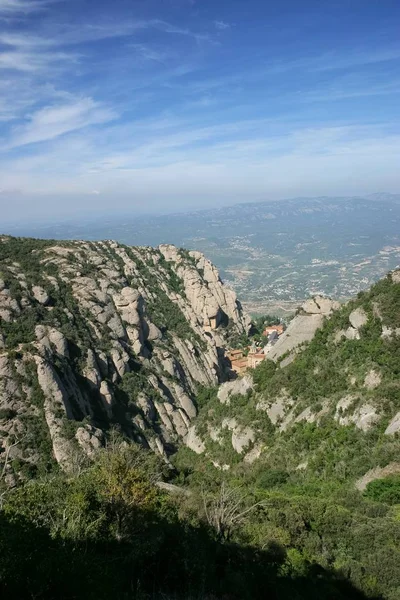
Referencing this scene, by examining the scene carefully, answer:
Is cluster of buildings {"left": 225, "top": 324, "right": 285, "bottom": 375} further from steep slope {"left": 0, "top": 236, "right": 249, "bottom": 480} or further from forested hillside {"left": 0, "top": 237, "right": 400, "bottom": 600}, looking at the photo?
forested hillside {"left": 0, "top": 237, "right": 400, "bottom": 600}

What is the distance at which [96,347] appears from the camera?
6262cm

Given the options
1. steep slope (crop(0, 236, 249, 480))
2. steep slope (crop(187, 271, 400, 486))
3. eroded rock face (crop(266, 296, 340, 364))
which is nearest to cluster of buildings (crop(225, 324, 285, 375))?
steep slope (crop(0, 236, 249, 480))

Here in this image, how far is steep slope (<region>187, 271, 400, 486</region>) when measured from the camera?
1345 inches

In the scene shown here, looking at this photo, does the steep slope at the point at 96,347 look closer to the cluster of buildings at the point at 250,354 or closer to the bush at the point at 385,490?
the cluster of buildings at the point at 250,354

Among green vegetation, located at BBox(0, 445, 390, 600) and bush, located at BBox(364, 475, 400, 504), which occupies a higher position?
green vegetation, located at BBox(0, 445, 390, 600)

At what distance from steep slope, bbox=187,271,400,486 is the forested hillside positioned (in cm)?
18

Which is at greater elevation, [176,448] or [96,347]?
[96,347]

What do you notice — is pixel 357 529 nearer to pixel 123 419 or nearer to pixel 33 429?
pixel 33 429

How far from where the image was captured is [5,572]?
12.2 m

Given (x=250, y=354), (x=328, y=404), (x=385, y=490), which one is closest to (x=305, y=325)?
(x=328, y=404)

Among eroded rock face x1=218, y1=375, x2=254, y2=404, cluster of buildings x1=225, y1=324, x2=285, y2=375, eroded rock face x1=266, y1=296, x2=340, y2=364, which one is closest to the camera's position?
eroded rock face x1=266, y1=296, x2=340, y2=364

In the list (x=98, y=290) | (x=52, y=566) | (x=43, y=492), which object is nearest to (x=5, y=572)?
(x=52, y=566)

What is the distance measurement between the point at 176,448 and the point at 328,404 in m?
27.2

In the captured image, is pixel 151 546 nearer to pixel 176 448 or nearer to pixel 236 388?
pixel 236 388
